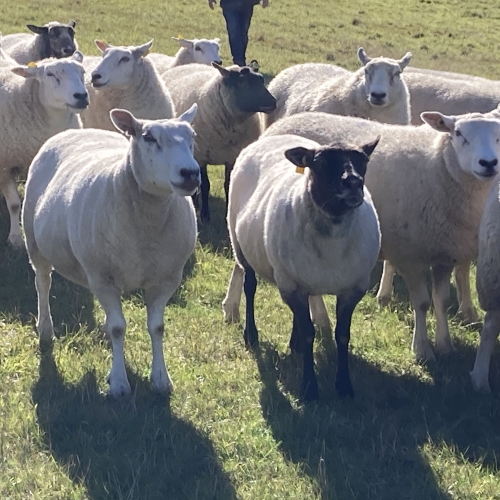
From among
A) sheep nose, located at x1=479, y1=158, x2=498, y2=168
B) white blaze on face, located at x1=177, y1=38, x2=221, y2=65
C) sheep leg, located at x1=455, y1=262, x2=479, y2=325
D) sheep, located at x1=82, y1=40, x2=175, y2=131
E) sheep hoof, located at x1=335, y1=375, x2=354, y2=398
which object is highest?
sheep nose, located at x1=479, y1=158, x2=498, y2=168

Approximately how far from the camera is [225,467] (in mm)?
4141

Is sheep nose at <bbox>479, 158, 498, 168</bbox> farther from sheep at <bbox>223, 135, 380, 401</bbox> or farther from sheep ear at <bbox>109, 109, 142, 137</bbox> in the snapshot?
sheep ear at <bbox>109, 109, 142, 137</bbox>

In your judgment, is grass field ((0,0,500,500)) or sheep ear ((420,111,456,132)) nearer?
grass field ((0,0,500,500))

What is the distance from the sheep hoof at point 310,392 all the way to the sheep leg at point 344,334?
0.14 metres

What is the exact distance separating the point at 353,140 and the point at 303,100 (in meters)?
2.25

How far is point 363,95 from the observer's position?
309 inches

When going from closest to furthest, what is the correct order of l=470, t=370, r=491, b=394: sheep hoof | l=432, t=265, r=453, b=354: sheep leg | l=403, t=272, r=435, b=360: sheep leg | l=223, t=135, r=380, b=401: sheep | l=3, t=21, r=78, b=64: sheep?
l=223, t=135, r=380, b=401: sheep → l=470, t=370, r=491, b=394: sheep hoof → l=403, t=272, r=435, b=360: sheep leg → l=432, t=265, r=453, b=354: sheep leg → l=3, t=21, r=78, b=64: sheep

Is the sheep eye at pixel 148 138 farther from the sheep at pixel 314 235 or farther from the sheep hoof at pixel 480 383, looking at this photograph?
the sheep hoof at pixel 480 383

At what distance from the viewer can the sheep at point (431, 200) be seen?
5559 mm

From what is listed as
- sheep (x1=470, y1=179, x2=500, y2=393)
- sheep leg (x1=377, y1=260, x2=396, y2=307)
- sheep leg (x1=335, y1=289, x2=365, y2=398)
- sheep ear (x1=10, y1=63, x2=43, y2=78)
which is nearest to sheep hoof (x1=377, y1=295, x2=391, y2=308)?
sheep leg (x1=377, y1=260, x2=396, y2=307)

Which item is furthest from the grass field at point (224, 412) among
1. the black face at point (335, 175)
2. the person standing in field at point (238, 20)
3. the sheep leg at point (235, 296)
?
the person standing in field at point (238, 20)

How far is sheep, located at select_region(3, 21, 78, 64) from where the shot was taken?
980cm

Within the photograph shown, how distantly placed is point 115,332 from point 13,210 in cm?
294

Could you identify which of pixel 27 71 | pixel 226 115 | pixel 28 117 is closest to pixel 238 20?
pixel 226 115
